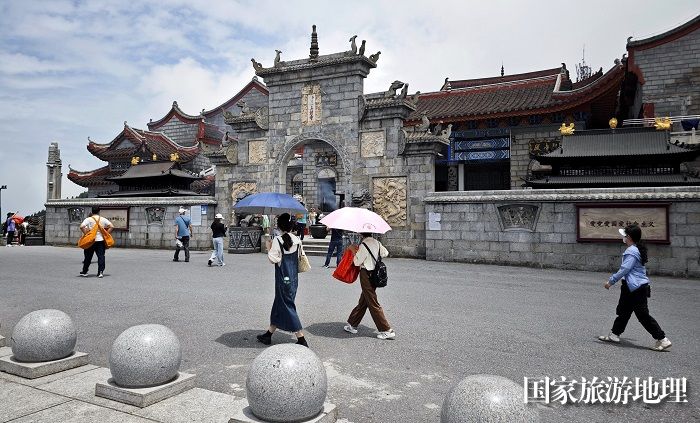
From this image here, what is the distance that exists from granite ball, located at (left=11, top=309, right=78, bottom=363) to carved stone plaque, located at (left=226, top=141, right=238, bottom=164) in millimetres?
15251

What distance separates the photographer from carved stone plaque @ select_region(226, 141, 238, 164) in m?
19.5

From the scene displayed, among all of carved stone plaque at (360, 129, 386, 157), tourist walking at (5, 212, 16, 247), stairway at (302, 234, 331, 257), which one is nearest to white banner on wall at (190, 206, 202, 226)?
stairway at (302, 234, 331, 257)

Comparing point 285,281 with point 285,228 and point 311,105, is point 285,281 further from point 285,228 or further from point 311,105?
point 311,105

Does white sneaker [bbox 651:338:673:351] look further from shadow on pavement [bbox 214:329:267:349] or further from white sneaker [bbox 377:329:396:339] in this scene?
shadow on pavement [bbox 214:329:267:349]

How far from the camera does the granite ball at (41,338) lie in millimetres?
4578

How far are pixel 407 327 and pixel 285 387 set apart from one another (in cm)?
352

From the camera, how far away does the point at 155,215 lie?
65.6ft

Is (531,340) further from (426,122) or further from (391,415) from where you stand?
(426,122)

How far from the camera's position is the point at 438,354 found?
524 centimetres

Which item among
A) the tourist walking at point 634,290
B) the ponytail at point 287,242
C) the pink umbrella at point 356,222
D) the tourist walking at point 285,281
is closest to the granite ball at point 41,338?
the tourist walking at point 285,281

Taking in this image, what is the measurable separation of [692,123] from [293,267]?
738 inches

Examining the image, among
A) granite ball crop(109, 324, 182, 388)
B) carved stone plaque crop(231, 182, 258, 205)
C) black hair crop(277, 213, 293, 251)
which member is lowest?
granite ball crop(109, 324, 182, 388)

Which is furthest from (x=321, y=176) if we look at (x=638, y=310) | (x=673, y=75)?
(x=638, y=310)

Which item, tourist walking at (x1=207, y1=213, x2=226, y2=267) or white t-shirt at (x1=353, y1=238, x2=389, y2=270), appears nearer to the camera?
white t-shirt at (x1=353, y1=238, x2=389, y2=270)
